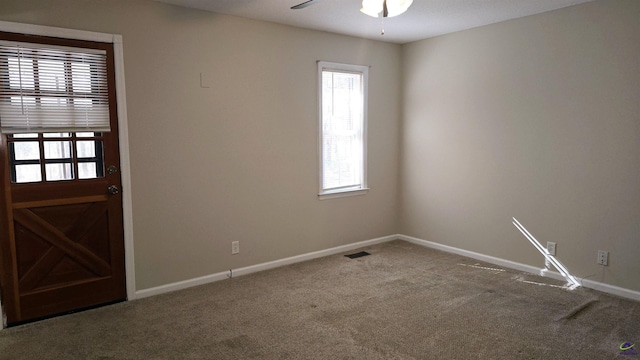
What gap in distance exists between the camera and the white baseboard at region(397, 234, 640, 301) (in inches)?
141

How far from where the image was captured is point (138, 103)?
3496 mm

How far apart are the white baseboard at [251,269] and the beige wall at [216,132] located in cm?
5

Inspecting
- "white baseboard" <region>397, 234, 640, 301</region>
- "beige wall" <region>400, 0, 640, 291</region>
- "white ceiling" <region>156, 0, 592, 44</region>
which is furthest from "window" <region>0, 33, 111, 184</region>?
"white baseboard" <region>397, 234, 640, 301</region>

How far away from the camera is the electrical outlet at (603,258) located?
3672 millimetres

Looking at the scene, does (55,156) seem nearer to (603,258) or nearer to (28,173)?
(28,173)

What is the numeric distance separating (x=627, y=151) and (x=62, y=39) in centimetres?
454

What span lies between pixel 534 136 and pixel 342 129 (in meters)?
2.02

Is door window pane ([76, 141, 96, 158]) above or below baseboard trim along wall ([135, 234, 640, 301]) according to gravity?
above

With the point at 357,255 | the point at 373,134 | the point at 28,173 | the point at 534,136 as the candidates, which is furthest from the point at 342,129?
the point at 28,173

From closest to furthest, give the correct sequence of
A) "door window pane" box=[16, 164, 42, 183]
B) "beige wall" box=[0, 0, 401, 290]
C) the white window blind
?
the white window blind < "door window pane" box=[16, 164, 42, 183] < "beige wall" box=[0, 0, 401, 290]

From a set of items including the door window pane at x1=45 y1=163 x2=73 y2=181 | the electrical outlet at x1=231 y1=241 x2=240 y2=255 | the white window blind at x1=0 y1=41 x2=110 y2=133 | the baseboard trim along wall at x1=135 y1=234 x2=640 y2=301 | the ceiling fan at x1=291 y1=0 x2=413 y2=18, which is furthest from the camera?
the electrical outlet at x1=231 y1=241 x2=240 y2=255

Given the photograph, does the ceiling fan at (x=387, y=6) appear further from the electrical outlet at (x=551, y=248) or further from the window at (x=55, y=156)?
the electrical outlet at (x=551, y=248)

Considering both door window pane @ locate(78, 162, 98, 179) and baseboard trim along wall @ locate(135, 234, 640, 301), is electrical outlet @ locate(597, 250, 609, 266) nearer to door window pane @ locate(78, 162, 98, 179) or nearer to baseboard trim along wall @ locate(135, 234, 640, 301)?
baseboard trim along wall @ locate(135, 234, 640, 301)

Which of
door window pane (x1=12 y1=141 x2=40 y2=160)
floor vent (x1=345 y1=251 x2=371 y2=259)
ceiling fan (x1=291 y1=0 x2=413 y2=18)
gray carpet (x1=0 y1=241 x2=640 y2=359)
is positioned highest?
ceiling fan (x1=291 y1=0 x2=413 y2=18)
